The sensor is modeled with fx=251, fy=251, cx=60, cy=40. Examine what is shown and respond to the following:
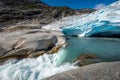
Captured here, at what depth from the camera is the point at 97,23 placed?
66.5 feet

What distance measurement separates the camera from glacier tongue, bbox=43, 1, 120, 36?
1984cm

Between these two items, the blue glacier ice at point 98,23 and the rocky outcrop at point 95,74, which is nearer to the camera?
the rocky outcrop at point 95,74

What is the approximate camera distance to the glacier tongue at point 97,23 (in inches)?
781

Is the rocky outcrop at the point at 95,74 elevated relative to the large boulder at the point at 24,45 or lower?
elevated

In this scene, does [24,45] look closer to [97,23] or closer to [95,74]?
[97,23]

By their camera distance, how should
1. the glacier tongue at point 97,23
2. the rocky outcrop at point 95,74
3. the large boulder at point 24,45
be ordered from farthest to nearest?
the glacier tongue at point 97,23 → the large boulder at point 24,45 → the rocky outcrop at point 95,74

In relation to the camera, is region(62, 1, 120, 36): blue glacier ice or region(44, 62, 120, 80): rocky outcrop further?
region(62, 1, 120, 36): blue glacier ice

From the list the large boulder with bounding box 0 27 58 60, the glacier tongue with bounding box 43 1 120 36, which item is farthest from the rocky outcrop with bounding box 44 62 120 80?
the glacier tongue with bounding box 43 1 120 36

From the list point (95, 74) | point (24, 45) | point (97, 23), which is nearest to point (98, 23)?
point (97, 23)

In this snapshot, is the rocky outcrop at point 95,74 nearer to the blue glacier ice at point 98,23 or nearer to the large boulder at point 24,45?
the large boulder at point 24,45

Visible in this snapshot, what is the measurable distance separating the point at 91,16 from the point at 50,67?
38.5ft

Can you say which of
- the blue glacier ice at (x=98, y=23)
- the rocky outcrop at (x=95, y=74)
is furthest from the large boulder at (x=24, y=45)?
the rocky outcrop at (x=95, y=74)

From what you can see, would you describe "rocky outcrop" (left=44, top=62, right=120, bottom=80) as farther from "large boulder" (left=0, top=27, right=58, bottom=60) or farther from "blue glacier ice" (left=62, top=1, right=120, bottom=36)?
"blue glacier ice" (left=62, top=1, right=120, bottom=36)

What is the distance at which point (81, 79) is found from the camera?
744 centimetres
